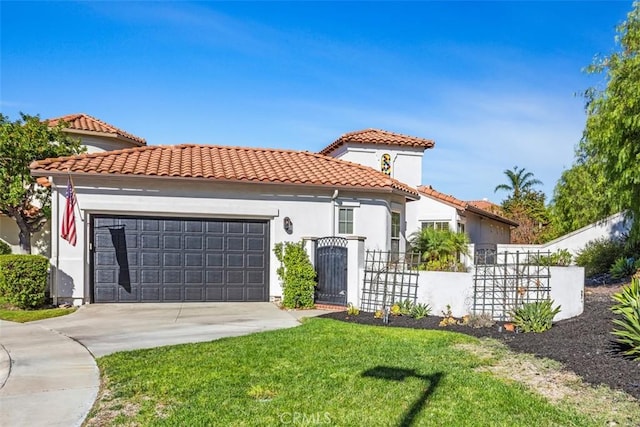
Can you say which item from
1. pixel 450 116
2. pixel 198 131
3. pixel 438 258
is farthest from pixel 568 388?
pixel 198 131

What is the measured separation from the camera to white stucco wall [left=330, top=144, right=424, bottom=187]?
81.3 ft

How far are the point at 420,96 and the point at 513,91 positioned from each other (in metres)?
3.81

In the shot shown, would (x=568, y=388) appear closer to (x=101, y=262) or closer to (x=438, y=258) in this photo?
(x=438, y=258)

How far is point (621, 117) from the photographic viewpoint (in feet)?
38.7

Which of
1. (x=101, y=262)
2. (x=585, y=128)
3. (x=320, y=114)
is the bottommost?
(x=101, y=262)

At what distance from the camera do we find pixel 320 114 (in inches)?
778

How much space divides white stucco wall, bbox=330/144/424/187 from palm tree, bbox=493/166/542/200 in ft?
77.8

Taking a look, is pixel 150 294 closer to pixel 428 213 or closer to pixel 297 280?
pixel 297 280

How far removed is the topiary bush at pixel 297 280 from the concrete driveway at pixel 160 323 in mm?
528

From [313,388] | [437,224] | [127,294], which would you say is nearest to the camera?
[313,388]

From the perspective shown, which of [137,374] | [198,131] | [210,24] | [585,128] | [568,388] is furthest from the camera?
[198,131]

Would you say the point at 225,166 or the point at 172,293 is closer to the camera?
the point at 172,293

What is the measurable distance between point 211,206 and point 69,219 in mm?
3716

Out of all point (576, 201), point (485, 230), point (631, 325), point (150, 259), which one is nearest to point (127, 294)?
point (150, 259)
